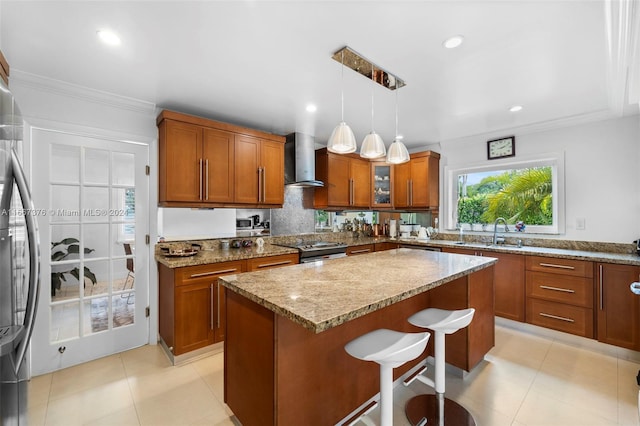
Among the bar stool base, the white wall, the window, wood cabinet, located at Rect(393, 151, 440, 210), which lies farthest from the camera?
wood cabinet, located at Rect(393, 151, 440, 210)

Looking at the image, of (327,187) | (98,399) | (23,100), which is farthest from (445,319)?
(23,100)

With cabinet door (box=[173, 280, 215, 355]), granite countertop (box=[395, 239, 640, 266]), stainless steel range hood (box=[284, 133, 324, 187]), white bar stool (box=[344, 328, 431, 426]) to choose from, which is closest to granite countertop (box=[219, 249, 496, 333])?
white bar stool (box=[344, 328, 431, 426])

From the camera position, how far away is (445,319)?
173 centimetres

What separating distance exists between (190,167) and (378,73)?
1.98 metres

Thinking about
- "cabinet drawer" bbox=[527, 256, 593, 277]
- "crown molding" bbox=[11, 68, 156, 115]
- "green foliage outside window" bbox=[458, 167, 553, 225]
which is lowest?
"cabinet drawer" bbox=[527, 256, 593, 277]

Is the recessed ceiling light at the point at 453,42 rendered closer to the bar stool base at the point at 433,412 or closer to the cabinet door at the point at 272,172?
the cabinet door at the point at 272,172

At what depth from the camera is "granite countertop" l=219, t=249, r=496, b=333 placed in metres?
1.19

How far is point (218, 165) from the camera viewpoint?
3070mm

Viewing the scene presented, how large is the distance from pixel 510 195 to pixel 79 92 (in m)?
5.05

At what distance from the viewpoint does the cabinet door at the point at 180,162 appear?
2.75 m

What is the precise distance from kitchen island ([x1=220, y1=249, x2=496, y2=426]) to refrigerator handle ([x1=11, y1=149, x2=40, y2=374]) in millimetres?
796

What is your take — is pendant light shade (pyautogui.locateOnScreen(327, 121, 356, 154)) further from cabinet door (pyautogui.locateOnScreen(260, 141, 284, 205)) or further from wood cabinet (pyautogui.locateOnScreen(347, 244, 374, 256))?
wood cabinet (pyautogui.locateOnScreen(347, 244, 374, 256))

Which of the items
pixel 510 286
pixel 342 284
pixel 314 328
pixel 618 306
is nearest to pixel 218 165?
pixel 342 284

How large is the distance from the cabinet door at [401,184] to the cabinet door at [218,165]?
2.78 metres
